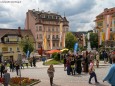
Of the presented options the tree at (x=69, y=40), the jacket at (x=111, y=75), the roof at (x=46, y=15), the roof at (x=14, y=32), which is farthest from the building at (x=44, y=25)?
the jacket at (x=111, y=75)

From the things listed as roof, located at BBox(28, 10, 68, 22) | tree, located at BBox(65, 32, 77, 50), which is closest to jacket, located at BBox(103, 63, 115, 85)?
tree, located at BBox(65, 32, 77, 50)

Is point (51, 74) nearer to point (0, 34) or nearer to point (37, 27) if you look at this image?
point (0, 34)

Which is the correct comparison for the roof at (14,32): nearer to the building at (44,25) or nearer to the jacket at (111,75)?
the building at (44,25)

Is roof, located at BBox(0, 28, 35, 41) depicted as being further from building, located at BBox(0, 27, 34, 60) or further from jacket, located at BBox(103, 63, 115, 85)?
jacket, located at BBox(103, 63, 115, 85)

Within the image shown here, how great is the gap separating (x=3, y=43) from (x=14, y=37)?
3.84m

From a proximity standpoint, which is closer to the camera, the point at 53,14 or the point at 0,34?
the point at 0,34

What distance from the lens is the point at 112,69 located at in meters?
10.7

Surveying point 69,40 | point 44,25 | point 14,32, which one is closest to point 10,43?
point 14,32

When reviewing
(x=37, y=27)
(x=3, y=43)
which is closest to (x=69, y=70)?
(x=3, y=43)

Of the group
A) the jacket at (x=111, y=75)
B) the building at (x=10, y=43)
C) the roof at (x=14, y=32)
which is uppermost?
the roof at (x=14, y=32)

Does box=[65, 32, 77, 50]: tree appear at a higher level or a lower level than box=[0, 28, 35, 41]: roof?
lower

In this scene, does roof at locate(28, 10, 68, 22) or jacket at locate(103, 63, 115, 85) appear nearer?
jacket at locate(103, 63, 115, 85)

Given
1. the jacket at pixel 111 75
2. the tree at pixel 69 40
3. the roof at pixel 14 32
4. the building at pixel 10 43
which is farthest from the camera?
the tree at pixel 69 40

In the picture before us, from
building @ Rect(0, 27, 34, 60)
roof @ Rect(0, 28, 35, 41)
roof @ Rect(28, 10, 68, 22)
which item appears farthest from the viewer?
roof @ Rect(28, 10, 68, 22)
